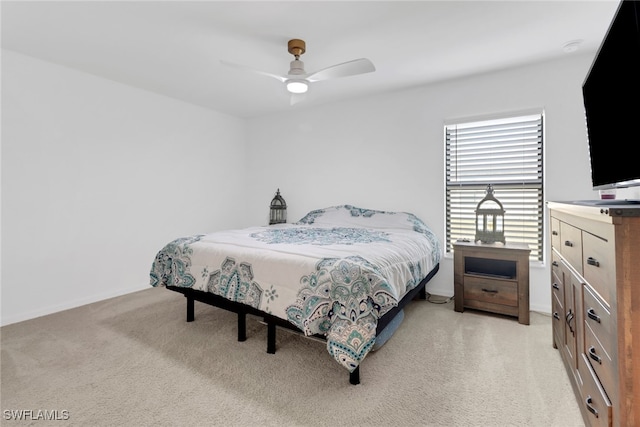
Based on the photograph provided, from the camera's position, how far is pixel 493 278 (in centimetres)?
268

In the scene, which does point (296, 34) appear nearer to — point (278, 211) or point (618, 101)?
point (618, 101)

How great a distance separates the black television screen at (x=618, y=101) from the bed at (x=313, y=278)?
1.19m

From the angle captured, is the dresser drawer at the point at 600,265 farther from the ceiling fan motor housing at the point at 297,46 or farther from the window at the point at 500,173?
the ceiling fan motor housing at the point at 297,46

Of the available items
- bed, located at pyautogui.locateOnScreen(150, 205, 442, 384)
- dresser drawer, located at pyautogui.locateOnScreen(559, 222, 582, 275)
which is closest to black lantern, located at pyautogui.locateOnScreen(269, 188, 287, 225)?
bed, located at pyautogui.locateOnScreen(150, 205, 442, 384)

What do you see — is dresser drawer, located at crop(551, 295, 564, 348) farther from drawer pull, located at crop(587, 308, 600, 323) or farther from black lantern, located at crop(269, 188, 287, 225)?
black lantern, located at crop(269, 188, 287, 225)

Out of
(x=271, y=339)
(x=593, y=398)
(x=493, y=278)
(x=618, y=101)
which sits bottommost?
(x=271, y=339)

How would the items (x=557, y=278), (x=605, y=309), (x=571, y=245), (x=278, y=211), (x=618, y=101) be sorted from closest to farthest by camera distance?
(x=605, y=309) → (x=618, y=101) → (x=571, y=245) → (x=557, y=278) → (x=278, y=211)

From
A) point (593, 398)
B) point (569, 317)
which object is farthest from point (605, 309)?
point (569, 317)

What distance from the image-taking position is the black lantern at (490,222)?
2.87 meters

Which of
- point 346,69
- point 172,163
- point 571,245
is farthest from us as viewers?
point 172,163

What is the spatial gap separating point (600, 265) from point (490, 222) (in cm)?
200

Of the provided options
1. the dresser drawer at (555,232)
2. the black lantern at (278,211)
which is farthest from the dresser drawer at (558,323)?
the black lantern at (278,211)

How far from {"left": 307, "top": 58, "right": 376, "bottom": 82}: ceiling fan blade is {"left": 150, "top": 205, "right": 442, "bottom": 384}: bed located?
1.32 meters

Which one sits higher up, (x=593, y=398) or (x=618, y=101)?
(x=618, y=101)
